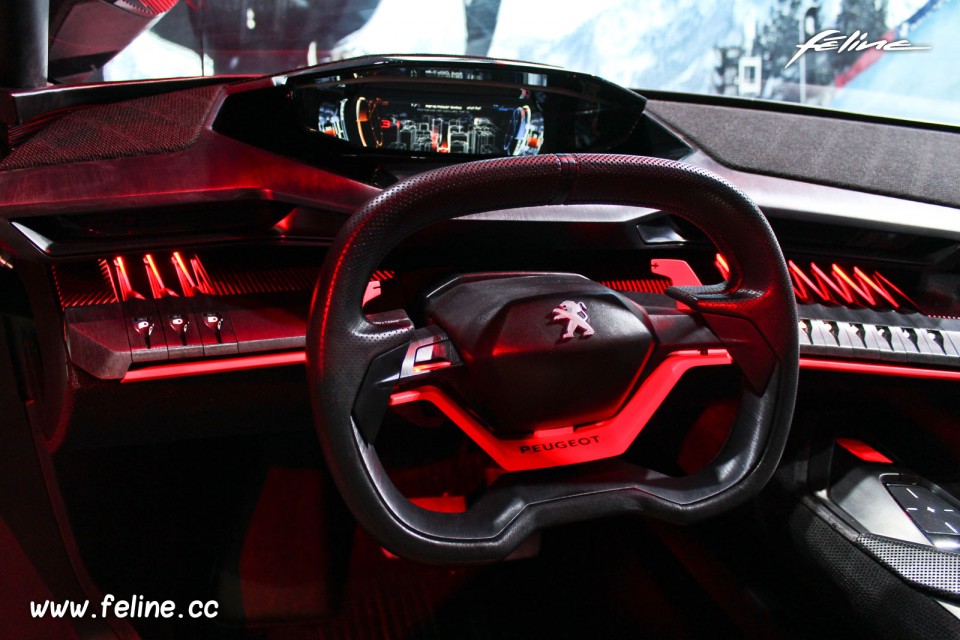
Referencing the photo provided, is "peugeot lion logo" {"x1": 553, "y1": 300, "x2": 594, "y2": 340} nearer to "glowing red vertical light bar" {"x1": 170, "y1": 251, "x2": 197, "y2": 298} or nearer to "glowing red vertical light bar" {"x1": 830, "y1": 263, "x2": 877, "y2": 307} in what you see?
"glowing red vertical light bar" {"x1": 170, "y1": 251, "x2": 197, "y2": 298}

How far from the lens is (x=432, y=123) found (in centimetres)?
117

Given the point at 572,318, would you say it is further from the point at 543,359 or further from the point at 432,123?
the point at 432,123

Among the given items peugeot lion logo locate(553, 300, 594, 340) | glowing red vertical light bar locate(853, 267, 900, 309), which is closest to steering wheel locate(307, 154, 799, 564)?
peugeot lion logo locate(553, 300, 594, 340)

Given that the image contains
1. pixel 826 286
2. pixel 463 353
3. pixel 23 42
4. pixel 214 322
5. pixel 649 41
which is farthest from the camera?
pixel 649 41

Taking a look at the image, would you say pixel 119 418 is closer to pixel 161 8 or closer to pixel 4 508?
pixel 4 508

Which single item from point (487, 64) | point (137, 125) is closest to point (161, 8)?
point (137, 125)

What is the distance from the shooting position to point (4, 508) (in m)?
1.31

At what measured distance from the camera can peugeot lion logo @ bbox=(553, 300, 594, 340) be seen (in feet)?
2.71

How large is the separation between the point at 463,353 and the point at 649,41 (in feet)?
4.00

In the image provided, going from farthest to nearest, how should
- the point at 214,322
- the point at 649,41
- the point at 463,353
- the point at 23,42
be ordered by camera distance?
the point at 649,41, the point at 23,42, the point at 214,322, the point at 463,353

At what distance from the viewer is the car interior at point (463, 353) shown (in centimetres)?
81

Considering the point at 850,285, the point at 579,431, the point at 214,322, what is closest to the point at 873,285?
the point at 850,285

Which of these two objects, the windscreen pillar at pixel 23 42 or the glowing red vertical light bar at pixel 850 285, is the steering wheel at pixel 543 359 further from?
the windscreen pillar at pixel 23 42

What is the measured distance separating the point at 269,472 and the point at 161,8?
99cm
